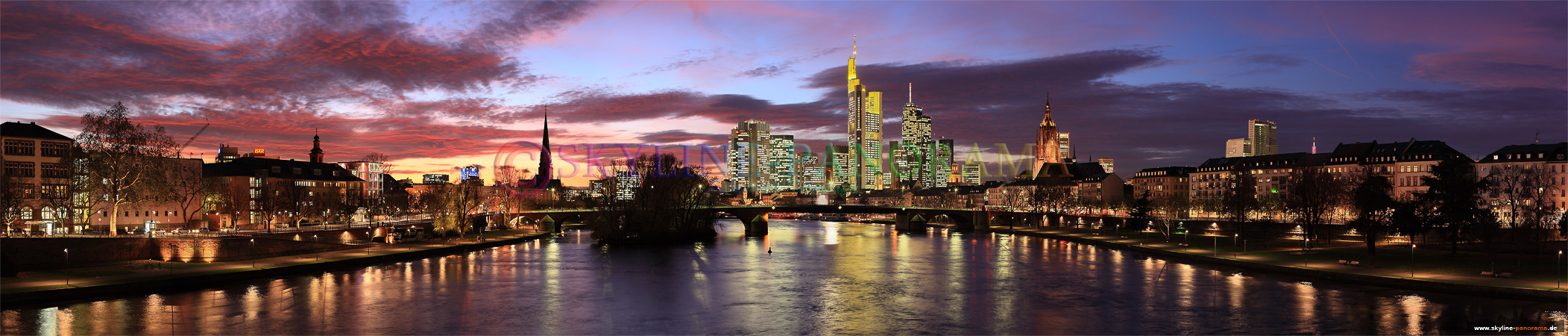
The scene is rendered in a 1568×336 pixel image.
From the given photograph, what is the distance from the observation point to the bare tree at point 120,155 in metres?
66.9

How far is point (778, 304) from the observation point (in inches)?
1911

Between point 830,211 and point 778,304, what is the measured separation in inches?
4342

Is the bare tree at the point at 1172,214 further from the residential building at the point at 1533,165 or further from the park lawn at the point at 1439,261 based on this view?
the park lawn at the point at 1439,261

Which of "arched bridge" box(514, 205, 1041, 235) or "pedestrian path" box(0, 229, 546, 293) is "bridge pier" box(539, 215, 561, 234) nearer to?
"arched bridge" box(514, 205, 1041, 235)

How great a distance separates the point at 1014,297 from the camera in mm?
51938

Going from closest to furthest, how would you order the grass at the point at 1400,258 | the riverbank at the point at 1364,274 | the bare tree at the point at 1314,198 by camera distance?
1. the riverbank at the point at 1364,274
2. the grass at the point at 1400,258
3. the bare tree at the point at 1314,198

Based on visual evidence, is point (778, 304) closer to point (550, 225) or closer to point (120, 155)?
point (120, 155)

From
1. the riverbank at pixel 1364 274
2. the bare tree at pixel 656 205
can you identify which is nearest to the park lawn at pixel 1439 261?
the riverbank at pixel 1364 274

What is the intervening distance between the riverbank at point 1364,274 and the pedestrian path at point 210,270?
230ft

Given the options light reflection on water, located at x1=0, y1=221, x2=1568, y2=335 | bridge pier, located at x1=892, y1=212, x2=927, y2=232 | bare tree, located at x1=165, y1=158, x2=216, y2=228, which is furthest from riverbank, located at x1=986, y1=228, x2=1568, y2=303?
bare tree, located at x1=165, y1=158, x2=216, y2=228

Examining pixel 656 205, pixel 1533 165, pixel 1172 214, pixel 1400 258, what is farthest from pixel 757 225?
pixel 1533 165

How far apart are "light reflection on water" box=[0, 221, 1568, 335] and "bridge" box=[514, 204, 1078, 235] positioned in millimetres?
61259

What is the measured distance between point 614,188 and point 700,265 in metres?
42.5

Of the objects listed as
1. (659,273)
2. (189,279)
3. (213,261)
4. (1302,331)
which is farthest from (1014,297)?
(213,261)
